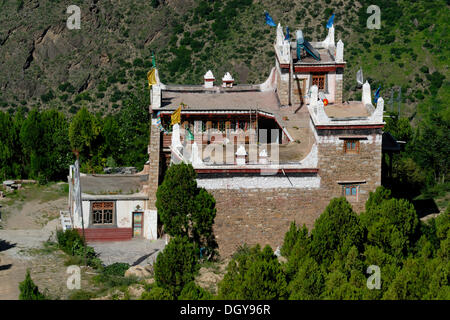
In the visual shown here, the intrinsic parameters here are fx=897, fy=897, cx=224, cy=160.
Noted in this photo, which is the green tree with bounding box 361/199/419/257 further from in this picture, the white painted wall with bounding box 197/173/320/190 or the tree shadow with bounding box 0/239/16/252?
the tree shadow with bounding box 0/239/16/252

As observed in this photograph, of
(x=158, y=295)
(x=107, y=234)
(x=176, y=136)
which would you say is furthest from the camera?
(x=107, y=234)

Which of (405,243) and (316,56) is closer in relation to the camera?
(405,243)

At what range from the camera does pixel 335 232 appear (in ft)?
146

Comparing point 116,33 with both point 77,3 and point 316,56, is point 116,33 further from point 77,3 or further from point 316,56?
point 316,56

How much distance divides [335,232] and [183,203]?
7966mm

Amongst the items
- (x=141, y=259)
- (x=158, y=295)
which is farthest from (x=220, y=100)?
(x=158, y=295)

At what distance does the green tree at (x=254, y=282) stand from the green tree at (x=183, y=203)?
26.9ft

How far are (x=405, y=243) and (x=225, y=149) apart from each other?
1226cm

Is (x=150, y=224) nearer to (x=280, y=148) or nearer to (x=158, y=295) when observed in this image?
(x=280, y=148)

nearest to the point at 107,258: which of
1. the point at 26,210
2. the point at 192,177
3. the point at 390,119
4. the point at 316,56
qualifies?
the point at 192,177

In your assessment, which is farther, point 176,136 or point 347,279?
point 176,136

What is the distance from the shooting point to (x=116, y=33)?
4353 inches

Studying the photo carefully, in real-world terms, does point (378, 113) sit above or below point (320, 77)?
below

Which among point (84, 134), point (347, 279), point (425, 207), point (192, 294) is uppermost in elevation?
point (84, 134)
